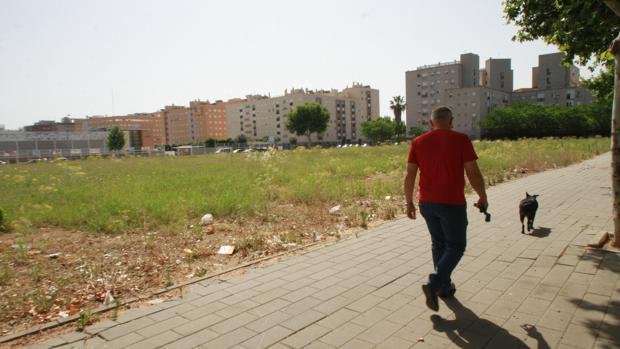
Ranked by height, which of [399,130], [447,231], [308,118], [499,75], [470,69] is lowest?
[447,231]

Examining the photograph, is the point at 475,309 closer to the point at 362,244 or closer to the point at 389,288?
the point at 389,288

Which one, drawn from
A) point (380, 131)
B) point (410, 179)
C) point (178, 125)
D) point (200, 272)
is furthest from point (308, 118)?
point (410, 179)

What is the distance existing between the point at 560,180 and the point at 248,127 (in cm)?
13524

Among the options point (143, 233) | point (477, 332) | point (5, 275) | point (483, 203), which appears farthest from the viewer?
point (143, 233)

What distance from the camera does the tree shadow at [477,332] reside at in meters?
3.25

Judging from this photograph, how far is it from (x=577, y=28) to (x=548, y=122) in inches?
3240

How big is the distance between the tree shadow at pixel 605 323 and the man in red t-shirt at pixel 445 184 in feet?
4.05

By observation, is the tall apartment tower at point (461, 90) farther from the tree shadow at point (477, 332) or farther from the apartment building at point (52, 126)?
the apartment building at point (52, 126)

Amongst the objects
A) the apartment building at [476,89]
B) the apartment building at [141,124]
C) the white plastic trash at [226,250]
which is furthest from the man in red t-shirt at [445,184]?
the apartment building at [141,124]

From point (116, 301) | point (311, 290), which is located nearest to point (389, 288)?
point (311, 290)

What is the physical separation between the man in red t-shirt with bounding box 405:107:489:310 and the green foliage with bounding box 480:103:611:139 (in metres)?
84.5

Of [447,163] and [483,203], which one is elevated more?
[447,163]

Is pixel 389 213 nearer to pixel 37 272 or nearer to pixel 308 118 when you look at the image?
pixel 37 272

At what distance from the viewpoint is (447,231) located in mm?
3895
